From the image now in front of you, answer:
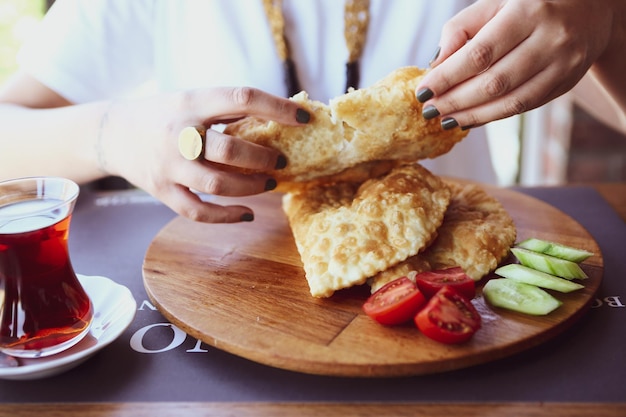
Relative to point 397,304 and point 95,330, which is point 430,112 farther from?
point 95,330

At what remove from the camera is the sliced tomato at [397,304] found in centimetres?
108

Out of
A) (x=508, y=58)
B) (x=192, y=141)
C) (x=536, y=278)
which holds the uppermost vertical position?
(x=508, y=58)

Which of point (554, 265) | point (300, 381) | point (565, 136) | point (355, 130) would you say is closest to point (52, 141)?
point (355, 130)

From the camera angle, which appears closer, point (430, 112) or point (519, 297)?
point (519, 297)

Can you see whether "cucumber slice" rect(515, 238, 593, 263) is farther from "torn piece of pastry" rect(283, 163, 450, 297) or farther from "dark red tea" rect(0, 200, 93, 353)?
"dark red tea" rect(0, 200, 93, 353)

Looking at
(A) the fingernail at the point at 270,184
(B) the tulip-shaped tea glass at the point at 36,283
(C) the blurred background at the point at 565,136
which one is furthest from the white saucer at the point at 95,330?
(C) the blurred background at the point at 565,136

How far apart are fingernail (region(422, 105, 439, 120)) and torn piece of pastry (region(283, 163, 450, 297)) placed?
171mm

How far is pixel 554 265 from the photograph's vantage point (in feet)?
4.08

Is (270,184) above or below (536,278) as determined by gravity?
above

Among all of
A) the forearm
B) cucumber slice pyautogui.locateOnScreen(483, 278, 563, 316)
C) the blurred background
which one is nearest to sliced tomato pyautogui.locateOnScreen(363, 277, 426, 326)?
cucumber slice pyautogui.locateOnScreen(483, 278, 563, 316)

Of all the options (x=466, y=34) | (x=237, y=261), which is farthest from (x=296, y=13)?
(x=237, y=261)

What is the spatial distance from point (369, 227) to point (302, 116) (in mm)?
292

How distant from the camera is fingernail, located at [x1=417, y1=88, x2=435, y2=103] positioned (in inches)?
49.3

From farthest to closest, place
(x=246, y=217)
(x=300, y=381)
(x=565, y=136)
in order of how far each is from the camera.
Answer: (x=565, y=136), (x=246, y=217), (x=300, y=381)
